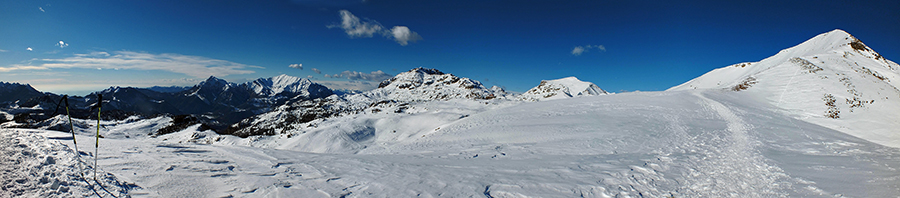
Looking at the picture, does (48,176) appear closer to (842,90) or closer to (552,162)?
(552,162)

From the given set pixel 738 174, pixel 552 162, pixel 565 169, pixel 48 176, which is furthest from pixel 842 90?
pixel 48 176

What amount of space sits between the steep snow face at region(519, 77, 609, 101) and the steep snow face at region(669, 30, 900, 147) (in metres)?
44.5

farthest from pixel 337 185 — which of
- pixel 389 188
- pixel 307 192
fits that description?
pixel 389 188

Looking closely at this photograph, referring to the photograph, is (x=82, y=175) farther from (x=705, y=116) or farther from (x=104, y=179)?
(x=705, y=116)

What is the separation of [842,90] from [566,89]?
6631 centimetres

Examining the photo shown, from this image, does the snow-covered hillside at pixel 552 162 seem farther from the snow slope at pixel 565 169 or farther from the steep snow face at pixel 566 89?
the steep snow face at pixel 566 89

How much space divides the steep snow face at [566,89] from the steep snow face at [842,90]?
44.5m

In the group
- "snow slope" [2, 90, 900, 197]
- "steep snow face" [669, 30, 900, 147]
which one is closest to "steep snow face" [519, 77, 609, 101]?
"steep snow face" [669, 30, 900, 147]

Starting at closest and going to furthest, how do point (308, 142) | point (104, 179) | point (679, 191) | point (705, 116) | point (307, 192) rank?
point (104, 179)
point (307, 192)
point (679, 191)
point (705, 116)
point (308, 142)

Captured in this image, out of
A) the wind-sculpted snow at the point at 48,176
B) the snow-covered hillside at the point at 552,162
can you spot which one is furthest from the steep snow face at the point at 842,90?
the wind-sculpted snow at the point at 48,176

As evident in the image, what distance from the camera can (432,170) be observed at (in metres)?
8.52

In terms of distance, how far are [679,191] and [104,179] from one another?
12.2 m

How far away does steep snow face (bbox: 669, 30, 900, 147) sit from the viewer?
60.8ft

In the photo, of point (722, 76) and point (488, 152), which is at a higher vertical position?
point (722, 76)
